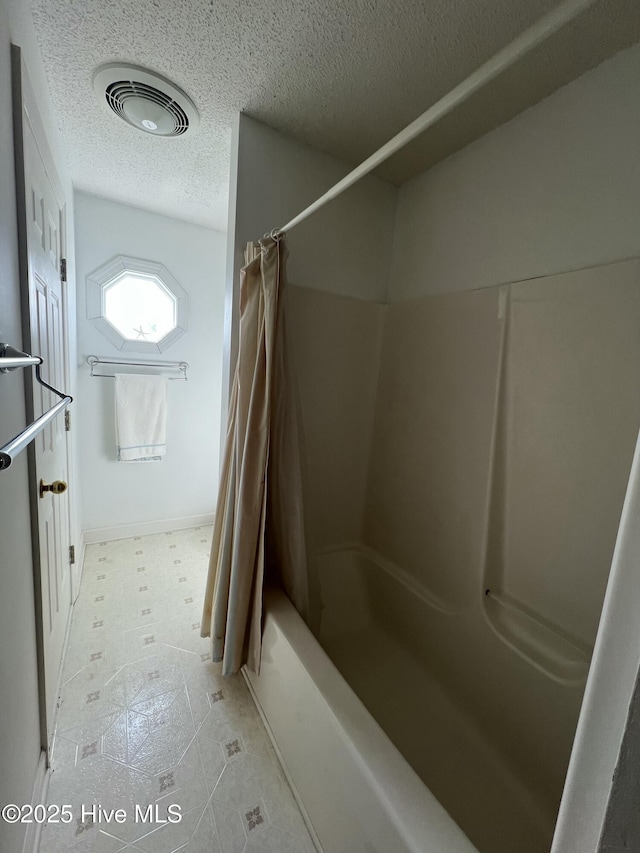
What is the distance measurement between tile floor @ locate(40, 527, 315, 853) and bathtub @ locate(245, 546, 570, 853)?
0.10 metres

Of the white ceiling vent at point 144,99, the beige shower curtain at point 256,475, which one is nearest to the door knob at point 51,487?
the beige shower curtain at point 256,475

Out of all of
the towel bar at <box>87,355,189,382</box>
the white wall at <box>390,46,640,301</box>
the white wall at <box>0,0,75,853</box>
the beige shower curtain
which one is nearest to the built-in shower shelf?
the beige shower curtain

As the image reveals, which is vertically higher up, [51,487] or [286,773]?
[51,487]

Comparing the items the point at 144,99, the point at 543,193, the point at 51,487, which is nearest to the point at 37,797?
the point at 51,487

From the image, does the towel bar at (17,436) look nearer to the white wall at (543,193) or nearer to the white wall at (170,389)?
the white wall at (543,193)

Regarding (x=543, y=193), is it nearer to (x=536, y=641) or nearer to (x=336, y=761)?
(x=536, y=641)

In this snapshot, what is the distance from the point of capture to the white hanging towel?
2459 millimetres

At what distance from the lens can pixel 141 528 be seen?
8.89 feet

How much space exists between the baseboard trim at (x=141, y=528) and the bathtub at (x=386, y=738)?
1.53 metres

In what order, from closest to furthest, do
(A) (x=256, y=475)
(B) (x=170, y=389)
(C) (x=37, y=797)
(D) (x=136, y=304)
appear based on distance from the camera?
(C) (x=37, y=797) → (A) (x=256, y=475) → (D) (x=136, y=304) → (B) (x=170, y=389)

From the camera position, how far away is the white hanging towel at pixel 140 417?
2459 millimetres

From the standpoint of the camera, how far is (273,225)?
61.2 inches

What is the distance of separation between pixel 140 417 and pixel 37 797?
6.45 feet

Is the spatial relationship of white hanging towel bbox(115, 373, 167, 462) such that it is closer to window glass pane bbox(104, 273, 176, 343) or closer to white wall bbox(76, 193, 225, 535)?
white wall bbox(76, 193, 225, 535)
